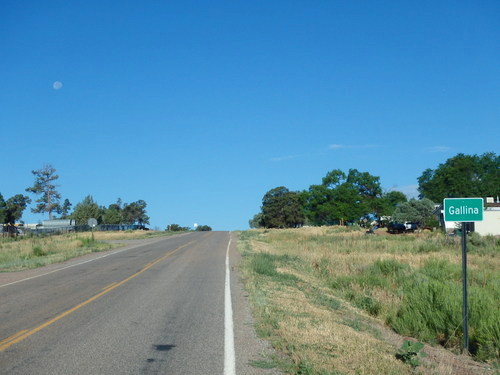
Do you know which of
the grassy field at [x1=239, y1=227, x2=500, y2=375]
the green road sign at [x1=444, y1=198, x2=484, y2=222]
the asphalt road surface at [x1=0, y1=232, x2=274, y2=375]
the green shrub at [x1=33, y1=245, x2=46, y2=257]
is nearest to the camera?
the asphalt road surface at [x1=0, y1=232, x2=274, y2=375]

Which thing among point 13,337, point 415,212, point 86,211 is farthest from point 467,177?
point 13,337

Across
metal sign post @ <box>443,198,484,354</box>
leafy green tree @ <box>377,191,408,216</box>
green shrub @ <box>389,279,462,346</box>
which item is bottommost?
green shrub @ <box>389,279,462,346</box>

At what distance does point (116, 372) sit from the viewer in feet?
22.9

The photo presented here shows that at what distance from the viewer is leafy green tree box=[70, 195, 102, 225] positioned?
119 m

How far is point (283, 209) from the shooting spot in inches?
5231

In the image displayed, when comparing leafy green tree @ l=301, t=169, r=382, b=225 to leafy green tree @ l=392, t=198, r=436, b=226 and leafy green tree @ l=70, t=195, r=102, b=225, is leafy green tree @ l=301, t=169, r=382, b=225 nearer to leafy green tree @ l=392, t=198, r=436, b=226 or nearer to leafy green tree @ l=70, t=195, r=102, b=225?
leafy green tree @ l=392, t=198, r=436, b=226

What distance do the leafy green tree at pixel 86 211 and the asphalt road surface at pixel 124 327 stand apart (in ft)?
344

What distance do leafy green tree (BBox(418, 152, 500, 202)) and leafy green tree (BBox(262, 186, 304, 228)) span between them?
33408 millimetres

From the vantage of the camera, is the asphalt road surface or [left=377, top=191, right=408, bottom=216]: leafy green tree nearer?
the asphalt road surface

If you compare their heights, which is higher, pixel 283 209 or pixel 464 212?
pixel 283 209

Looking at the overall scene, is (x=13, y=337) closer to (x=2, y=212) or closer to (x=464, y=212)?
(x=464, y=212)

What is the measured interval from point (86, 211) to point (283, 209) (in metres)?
47.6

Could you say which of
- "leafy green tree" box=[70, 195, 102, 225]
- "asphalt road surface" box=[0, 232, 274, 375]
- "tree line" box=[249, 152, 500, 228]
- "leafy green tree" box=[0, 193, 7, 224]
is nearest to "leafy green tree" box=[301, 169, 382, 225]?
"tree line" box=[249, 152, 500, 228]

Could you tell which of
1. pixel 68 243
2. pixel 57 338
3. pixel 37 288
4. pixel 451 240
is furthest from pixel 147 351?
pixel 68 243
